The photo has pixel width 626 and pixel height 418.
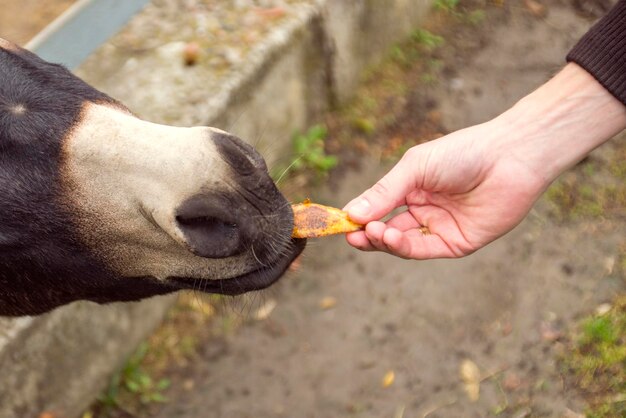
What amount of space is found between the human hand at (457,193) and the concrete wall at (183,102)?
1226mm

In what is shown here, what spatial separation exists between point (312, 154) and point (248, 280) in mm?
2338

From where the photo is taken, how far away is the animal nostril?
198 cm

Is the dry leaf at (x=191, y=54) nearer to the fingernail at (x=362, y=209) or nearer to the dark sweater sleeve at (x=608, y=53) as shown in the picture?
the fingernail at (x=362, y=209)

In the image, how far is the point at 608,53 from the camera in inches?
93.1

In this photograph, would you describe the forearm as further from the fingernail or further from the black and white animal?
the black and white animal

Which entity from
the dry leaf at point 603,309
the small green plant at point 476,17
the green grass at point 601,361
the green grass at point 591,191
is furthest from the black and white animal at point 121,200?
the small green plant at point 476,17

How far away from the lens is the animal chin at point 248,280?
7.23 feet

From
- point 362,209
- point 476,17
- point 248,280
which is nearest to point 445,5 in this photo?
point 476,17

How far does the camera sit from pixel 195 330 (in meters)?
3.93

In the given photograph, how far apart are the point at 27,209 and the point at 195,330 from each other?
6.32 feet

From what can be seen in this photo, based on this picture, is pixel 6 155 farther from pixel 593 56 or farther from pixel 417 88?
pixel 417 88

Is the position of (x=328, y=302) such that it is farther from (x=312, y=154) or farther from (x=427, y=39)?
(x=427, y=39)

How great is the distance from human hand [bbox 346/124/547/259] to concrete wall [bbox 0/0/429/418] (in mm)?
1226

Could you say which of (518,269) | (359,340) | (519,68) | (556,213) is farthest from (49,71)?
(519,68)
